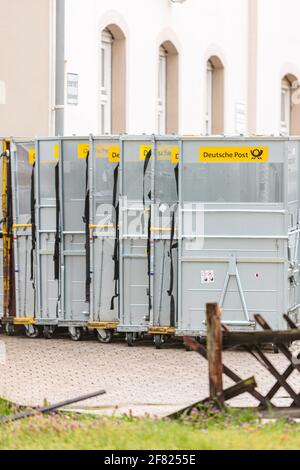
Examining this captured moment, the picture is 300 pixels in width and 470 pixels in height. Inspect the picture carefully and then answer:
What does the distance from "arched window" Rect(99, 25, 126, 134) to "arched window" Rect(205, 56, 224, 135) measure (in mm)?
4611

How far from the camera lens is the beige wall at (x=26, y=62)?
17.3m

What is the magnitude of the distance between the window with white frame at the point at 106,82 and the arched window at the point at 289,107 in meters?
9.13

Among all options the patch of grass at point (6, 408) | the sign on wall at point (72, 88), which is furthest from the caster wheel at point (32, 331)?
the patch of grass at point (6, 408)

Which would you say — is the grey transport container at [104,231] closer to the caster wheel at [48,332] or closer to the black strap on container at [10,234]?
the caster wheel at [48,332]

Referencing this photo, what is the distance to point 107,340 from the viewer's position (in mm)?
14672

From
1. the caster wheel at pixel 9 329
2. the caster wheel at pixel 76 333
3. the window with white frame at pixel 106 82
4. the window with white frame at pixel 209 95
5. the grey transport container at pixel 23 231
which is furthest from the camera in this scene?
the window with white frame at pixel 209 95

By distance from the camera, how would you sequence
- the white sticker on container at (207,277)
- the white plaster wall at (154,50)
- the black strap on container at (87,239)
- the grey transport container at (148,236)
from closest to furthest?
the white sticker on container at (207,277) < the grey transport container at (148,236) < the black strap on container at (87,239) < the white plaster wall at (154,50)

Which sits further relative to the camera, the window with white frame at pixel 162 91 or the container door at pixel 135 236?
the window with white frame at pixel 162 91

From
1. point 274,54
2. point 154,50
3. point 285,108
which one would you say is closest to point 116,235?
point 154,50

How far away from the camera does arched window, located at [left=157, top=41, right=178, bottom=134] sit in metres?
22.7

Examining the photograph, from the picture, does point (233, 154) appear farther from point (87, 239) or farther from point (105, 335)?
point (105, 335)

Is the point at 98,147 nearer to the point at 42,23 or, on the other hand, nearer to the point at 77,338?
the point at 77,338

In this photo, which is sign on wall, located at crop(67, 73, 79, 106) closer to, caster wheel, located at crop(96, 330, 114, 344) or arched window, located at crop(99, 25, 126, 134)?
arched window, located at crop(99, 25, 126, 134)

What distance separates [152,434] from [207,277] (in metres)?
6.01
